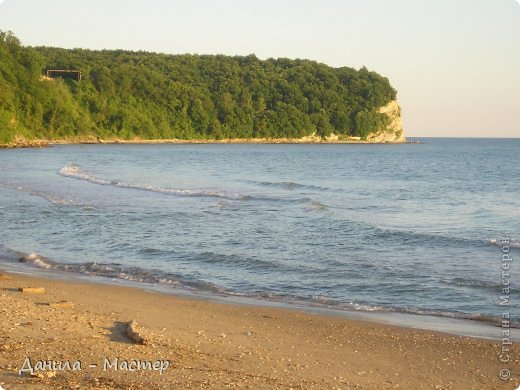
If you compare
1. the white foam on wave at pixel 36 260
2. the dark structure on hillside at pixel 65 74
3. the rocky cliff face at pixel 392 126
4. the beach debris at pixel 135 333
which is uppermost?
the dark structure on hillside at pixel 65 74

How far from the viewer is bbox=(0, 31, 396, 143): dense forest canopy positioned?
96.9 meters

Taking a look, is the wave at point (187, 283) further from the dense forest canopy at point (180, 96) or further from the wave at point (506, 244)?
the dense forest canopy at point (180, 96)

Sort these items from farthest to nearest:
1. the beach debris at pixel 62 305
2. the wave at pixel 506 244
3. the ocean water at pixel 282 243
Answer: the wave at pixel 506 244 → the ocean water at pixel 282 243 → the beach debris at pixel 62 305

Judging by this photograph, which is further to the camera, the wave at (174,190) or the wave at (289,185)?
the wave at (289,185)

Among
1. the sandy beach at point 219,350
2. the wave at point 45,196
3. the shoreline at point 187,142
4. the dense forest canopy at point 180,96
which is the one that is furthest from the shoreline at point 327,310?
the dense forest canopy at point 180,96

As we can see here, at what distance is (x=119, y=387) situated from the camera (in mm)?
6418

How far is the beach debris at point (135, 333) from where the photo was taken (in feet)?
26.4

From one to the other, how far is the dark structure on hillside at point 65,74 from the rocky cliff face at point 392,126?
71.0m

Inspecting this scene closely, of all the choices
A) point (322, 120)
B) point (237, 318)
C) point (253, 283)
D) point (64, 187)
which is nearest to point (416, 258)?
point (253, 283)

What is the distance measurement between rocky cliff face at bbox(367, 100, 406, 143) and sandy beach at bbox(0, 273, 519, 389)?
155 metres

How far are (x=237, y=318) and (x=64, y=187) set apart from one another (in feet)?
75.1

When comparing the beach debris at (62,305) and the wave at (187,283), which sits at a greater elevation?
the beach debris at (62,305)

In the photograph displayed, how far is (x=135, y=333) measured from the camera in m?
8.26

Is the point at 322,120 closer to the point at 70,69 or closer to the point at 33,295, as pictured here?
the point at 70,69
